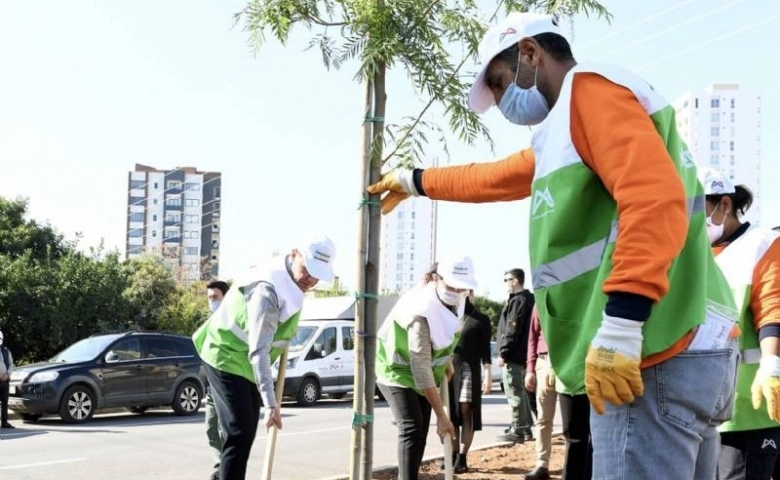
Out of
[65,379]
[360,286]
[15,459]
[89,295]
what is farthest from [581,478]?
[89,295]

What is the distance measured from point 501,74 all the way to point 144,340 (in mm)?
14429

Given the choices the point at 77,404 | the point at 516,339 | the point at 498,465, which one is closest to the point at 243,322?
the point at 498,465

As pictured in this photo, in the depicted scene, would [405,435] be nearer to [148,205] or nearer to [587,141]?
[587,141]

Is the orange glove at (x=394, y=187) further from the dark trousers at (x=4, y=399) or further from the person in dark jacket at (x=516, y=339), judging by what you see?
the dark trousers at (x=4, y=399)

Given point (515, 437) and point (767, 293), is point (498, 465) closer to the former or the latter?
point (515, 437)

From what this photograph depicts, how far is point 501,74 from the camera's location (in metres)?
2.71

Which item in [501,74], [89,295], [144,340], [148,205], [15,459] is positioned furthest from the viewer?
[148,205]

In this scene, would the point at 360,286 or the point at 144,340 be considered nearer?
the point at 360,286

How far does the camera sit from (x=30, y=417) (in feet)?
51.0

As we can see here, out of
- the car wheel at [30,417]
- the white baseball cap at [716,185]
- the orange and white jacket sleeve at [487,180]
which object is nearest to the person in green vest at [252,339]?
the orange and white jacket sleeve at [487,180]

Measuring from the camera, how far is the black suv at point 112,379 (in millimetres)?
14648

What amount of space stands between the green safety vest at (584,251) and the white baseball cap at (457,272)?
10.4 ft

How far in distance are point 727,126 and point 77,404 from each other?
132 metres

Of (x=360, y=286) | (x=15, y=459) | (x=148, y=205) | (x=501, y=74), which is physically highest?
(x=148, y=205)
